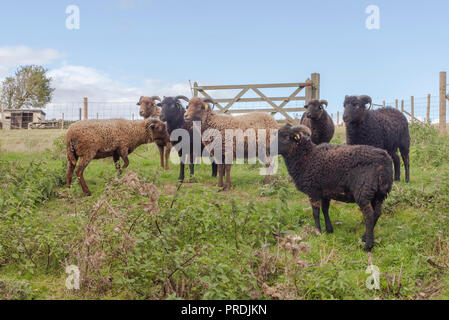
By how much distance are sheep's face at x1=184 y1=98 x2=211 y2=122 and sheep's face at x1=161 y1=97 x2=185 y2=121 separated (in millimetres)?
579

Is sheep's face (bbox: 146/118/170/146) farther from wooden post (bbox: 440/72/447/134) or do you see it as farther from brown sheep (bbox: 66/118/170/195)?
wooden post (bbox: 440/72/447/134)

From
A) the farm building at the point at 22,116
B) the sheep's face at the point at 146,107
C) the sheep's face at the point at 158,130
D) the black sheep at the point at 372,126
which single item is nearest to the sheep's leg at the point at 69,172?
the sheep's face at the point at 158,130

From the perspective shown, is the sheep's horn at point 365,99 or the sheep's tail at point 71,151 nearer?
the sheep's horn at point 365,99

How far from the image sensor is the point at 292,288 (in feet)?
14.0

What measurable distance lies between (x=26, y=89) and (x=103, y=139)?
41.1 meters

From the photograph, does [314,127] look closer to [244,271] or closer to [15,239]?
[244,271]

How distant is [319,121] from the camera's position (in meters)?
9.82

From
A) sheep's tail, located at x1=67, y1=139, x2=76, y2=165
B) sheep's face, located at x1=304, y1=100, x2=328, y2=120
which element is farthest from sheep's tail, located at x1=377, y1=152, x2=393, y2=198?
sheep's tail, located at x1=67, y1=139, x2=76, y2=165

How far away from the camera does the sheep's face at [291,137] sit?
22.1ft

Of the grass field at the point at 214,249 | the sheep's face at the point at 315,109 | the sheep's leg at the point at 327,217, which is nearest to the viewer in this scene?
the grass field at the point at 214,249

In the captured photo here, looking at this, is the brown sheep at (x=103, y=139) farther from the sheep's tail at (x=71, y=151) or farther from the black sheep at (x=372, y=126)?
the black sheep at (x=372, y=126)

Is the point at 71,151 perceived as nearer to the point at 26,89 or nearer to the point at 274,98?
the point at 274,98

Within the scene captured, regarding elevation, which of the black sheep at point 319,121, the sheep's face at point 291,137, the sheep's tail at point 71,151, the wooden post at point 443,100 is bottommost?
the sheep's tail at point 71,151

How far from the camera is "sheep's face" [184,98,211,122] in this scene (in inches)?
392
